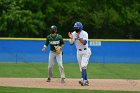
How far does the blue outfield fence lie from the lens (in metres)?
28.8

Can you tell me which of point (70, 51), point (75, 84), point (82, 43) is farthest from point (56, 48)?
point (70, 51)

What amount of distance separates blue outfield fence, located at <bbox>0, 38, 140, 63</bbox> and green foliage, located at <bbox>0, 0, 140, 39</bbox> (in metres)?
8.67

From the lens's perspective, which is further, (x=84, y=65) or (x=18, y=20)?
(x=18, y=20)

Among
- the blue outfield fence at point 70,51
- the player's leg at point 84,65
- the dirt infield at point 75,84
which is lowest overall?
the blue outfield fence at point 70,51

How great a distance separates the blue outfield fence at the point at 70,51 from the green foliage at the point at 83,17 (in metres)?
8.67

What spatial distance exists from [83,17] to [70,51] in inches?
448

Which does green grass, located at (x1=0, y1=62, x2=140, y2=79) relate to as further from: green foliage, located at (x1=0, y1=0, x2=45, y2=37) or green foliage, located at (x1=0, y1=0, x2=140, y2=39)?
green foliage, located at (x1=0, y1=0, x2=140, y2=39)

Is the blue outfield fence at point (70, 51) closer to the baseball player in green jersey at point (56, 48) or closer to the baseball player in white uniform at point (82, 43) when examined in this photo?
the baseball player in green jersey at point (56, 48)

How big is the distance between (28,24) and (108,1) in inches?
299

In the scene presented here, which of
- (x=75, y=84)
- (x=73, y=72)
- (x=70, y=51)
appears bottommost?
(x=70, y=51)

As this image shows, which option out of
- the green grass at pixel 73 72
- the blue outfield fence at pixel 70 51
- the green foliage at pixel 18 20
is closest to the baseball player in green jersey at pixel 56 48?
the green grass at pixel 73 72

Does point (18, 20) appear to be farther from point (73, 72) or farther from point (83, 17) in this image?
point (73, 72)

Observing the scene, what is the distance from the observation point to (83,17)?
131 feet

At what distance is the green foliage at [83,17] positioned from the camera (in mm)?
38250
